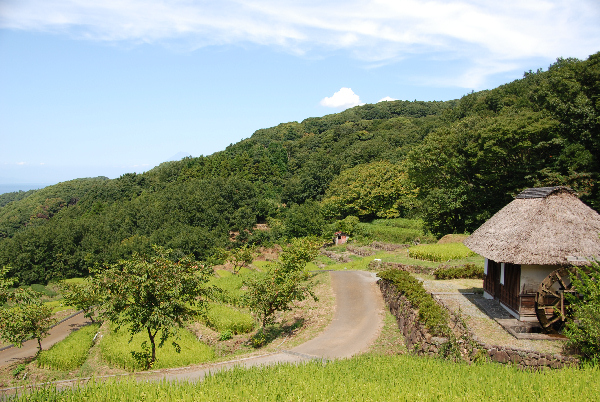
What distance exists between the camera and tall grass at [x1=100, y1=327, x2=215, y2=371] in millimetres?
13367

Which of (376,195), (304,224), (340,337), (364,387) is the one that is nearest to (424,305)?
(340,337)

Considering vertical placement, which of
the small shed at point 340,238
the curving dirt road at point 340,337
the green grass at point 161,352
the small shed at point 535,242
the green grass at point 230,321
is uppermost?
the small shed at point 535,242

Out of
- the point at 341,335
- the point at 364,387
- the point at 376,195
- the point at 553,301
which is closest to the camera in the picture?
the point at 364,387

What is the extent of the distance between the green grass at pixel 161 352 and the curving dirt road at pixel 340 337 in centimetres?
208

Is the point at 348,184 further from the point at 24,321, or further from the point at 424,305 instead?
the point at 24,321

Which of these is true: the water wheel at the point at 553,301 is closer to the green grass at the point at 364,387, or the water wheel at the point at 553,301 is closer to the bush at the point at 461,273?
the green grass at the point at 364,387

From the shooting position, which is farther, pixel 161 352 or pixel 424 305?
pixel 161 352

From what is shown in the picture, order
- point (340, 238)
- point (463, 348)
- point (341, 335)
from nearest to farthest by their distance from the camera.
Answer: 1. point (463, 348)
2. point (341, 335)
3. point (340, 238)

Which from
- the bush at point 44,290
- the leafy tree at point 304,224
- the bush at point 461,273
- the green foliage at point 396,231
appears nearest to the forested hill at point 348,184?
the leafy tree at point 304,224

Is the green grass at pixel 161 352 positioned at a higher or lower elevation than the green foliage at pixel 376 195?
lower

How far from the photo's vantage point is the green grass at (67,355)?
15.4 metres

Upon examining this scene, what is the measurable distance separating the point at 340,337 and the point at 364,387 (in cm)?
623

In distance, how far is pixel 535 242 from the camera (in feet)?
42.5

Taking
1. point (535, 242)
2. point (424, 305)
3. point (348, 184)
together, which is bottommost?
point (424, 305)
